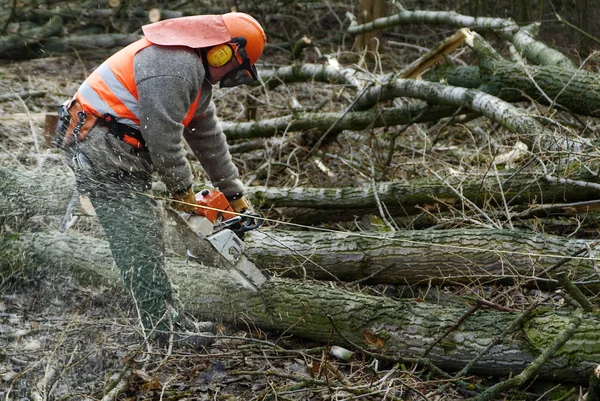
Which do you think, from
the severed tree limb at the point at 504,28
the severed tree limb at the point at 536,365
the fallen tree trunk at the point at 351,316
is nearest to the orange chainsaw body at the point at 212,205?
the fallen tree trunk at the point at 351,316

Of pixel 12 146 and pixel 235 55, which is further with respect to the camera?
pixel 12 146

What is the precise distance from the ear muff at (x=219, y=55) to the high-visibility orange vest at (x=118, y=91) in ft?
0.98

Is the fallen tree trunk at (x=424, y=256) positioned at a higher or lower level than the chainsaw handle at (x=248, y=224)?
lower

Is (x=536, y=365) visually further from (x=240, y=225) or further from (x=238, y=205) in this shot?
(x=238, y=205)

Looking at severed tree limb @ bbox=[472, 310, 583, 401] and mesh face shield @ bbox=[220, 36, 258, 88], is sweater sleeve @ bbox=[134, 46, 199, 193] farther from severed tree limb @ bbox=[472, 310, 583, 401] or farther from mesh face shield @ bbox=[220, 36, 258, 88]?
severed tree limb @ bbox=[472, 310, 583, 401]

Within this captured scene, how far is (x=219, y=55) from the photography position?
346 centimetres

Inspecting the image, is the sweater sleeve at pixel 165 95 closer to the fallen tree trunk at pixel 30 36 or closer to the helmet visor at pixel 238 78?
the helmet visor at pixel 238 78

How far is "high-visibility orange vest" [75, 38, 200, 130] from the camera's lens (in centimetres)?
340

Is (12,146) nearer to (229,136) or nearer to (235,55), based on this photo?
(229,136)

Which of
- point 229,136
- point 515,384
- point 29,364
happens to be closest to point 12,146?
point 229,136

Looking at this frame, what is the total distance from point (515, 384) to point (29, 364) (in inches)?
88.3

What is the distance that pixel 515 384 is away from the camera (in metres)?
2.79

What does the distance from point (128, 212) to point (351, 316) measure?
126 centimetres

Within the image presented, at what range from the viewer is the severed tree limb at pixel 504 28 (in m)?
6.00
